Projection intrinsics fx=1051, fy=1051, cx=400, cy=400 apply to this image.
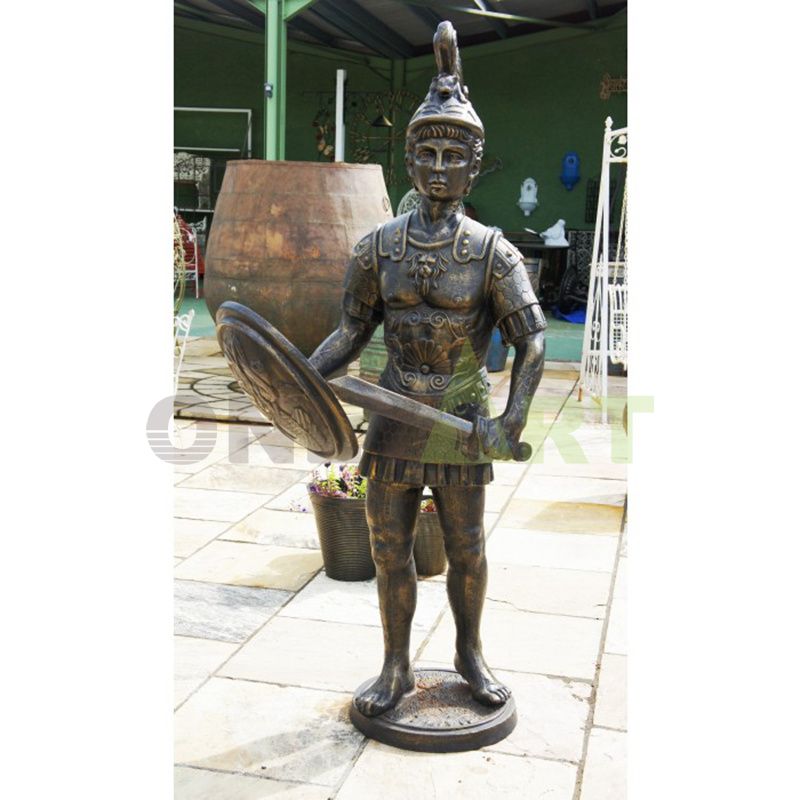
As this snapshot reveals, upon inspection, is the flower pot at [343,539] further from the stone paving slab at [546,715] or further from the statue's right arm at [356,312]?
the statue's right arm at [356,312]

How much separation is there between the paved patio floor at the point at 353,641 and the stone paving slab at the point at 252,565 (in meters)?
0.01

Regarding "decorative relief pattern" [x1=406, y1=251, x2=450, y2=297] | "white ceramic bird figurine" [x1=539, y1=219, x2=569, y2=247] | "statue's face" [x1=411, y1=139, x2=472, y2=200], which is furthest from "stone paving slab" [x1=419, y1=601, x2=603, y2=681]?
"white ceramic bird figurine" [x1=539, y1=219, x2=569, y2=247]

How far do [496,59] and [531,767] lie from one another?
1362 centimetres

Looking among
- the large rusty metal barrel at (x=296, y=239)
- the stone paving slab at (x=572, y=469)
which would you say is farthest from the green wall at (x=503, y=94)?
the large rusty metal barrel at (x=296, y=239)

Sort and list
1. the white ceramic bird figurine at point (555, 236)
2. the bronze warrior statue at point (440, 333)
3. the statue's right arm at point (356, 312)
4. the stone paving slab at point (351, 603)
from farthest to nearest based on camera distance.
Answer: the white ceramic bird figurine at point (555, 236)
the stone paving slab at point (351, 603)
the statue's right arm at point (356, 312)
the bronze warrior statue at point (440, 333)

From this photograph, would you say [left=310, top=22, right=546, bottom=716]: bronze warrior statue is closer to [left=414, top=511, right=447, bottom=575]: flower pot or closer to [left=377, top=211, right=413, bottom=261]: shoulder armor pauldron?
[left=377, top=211, right=413, bottom=261]: shoulder armor pauldron

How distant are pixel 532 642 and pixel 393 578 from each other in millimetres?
971

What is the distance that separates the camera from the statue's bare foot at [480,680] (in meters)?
3.25

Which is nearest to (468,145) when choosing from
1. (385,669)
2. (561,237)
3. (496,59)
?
(385,669)

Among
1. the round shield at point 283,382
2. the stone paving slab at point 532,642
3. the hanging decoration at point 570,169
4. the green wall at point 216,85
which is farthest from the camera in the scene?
the green wall at point 216,85

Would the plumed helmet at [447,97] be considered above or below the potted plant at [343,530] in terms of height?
above

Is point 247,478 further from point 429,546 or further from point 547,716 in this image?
point 547,716

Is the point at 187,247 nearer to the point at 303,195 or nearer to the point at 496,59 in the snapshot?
the point at 496,59

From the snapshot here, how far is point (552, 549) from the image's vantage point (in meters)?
5.07
